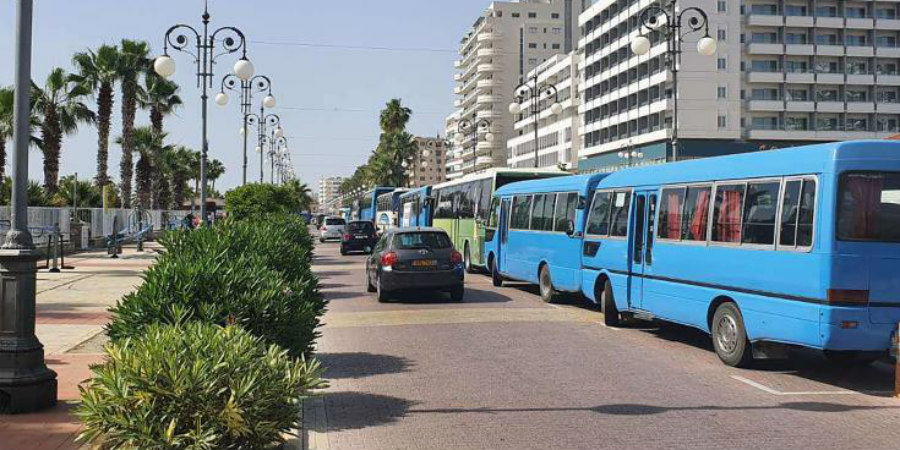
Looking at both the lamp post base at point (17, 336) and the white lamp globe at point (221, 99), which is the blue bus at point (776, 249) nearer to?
the lamp post base at point (17, 336)

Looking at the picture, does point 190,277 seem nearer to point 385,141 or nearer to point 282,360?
point 282,360

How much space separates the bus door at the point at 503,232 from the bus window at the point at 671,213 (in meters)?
9.46

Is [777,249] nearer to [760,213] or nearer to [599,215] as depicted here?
[760,213]

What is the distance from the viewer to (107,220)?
4297 cm

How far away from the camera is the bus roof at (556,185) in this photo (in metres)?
16.4

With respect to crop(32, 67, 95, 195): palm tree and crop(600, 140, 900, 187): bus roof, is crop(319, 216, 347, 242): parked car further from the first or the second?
crop(600, 140, 900, 187): bus roof

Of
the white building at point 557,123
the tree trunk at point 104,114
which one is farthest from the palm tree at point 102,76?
the white building at point 557,123

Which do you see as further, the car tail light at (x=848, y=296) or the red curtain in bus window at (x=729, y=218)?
the red curtain in bus window at (x=729, y=218)

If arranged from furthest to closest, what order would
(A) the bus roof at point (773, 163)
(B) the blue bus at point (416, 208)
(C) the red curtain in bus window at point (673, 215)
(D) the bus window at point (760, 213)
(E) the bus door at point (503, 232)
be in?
(B) the blue bus at point (416, 208) → (E) the bus door at point (503, 232) → (C) the red curtain in bus window at point (673, 215) → (D) the bus window at point (760, 213) → (A) the bus roof at point (773, 163)

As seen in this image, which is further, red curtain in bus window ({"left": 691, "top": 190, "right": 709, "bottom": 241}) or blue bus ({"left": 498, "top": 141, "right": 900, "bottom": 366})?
red curtain in bus window ({"left": 691, "top": 190, "right": 709, "bottom": 241})

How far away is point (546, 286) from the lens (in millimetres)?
17969

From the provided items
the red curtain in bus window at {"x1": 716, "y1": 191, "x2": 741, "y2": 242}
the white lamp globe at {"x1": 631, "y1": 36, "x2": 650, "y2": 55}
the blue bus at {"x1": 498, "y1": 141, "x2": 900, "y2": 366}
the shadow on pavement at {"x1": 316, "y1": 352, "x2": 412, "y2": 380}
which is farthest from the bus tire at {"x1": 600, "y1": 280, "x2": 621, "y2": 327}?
the white lamp globe at {"x1": 631, "y1": 36, "x2": 650, "y2": 55}

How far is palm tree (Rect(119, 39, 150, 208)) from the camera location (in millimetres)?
45906

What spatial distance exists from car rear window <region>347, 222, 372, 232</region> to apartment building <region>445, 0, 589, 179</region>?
298 ft
